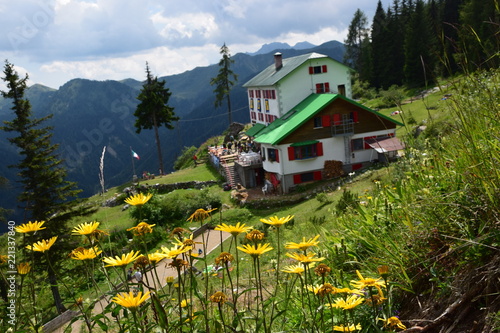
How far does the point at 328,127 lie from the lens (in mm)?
33000

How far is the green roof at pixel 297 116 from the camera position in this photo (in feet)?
105

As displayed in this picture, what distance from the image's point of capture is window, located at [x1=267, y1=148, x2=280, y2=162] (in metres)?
33.0

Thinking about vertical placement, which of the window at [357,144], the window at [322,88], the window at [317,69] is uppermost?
the window at [317,69]

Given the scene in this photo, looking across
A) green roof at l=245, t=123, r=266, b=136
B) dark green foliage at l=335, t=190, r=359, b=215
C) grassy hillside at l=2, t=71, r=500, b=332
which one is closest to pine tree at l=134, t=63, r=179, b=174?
green roof at l=245, t=123, r=266, b=136

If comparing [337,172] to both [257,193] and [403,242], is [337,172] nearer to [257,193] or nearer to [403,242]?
[257,193]

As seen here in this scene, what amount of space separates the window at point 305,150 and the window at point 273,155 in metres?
1.23

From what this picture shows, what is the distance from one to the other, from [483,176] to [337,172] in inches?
1208

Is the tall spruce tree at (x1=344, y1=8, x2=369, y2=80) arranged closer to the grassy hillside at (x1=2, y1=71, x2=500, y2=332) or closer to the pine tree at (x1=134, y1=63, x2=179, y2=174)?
the pine tree at (x1=134, y1=63, x2=179, y2=174)

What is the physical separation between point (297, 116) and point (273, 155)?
4199mm

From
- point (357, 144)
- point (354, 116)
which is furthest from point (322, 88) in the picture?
point (357, 144)

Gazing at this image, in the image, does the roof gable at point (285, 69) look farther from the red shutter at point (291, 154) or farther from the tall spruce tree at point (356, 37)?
the tall spruce tree at point (356, 37)

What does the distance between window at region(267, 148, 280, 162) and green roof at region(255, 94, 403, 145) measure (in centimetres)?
106

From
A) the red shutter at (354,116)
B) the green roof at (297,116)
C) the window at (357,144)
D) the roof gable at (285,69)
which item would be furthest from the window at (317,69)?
the window at (357,144)

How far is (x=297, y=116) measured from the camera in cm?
3469
